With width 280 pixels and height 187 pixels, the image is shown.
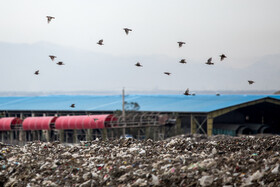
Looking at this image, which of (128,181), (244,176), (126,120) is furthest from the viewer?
(126,120)

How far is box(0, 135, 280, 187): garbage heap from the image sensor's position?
911 cm

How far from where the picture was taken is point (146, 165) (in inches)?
413

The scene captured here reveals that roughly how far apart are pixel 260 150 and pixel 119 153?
418 cm

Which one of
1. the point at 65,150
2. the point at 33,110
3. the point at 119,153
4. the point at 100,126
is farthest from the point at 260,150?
the point at 33,110

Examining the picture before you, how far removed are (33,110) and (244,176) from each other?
40755 mm

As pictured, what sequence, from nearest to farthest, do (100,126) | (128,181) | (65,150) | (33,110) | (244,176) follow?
(244,176) → (128,181) → (65,150) → (100,126) → (33,110)

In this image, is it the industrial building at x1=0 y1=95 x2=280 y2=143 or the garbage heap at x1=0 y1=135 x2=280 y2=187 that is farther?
the industrial building at x1=0 y1=95 x2=280 y2=143

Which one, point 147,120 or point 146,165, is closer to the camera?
point 146,165

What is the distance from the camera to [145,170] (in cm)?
1009

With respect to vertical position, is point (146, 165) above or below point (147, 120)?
below

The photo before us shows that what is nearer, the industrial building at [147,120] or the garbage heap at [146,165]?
the garbage heap at [146,165]

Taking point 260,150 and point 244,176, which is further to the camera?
point 260,150

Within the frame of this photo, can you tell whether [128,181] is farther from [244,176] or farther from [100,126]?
[100,126]

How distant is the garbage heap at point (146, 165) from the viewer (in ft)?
29.9
